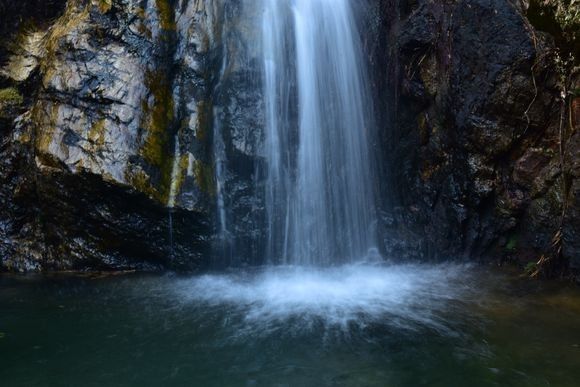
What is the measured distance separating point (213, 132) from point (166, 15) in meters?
1.81

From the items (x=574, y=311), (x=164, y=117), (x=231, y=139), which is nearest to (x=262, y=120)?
(x=231, y=139)

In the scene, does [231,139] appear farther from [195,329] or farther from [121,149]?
[195,329]

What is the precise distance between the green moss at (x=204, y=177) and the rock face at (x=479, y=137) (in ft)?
8.80

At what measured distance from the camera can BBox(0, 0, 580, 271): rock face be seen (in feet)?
20.7

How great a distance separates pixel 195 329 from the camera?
4.95m

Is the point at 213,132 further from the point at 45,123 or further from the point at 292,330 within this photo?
the point at 292,330

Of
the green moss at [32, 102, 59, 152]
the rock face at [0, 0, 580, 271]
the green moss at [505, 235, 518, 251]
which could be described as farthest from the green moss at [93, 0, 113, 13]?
the green moss at [505, 235, 518, 251]

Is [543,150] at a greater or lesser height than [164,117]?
lesser

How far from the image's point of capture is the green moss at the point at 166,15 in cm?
691

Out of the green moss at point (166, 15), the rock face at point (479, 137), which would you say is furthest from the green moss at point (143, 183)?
the rock face at point (479, 137)

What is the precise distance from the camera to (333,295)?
230 inches

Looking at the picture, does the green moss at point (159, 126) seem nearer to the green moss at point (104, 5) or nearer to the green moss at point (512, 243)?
the green moss at point (104, 5)

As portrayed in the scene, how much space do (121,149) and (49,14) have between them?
2.69 meters

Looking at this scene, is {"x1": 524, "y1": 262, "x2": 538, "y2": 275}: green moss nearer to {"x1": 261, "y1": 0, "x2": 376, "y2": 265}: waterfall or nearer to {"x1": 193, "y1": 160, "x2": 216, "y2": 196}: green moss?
{"x1": 261, "y1": 0, "x2": 376, "y2": 265}: waterfall
